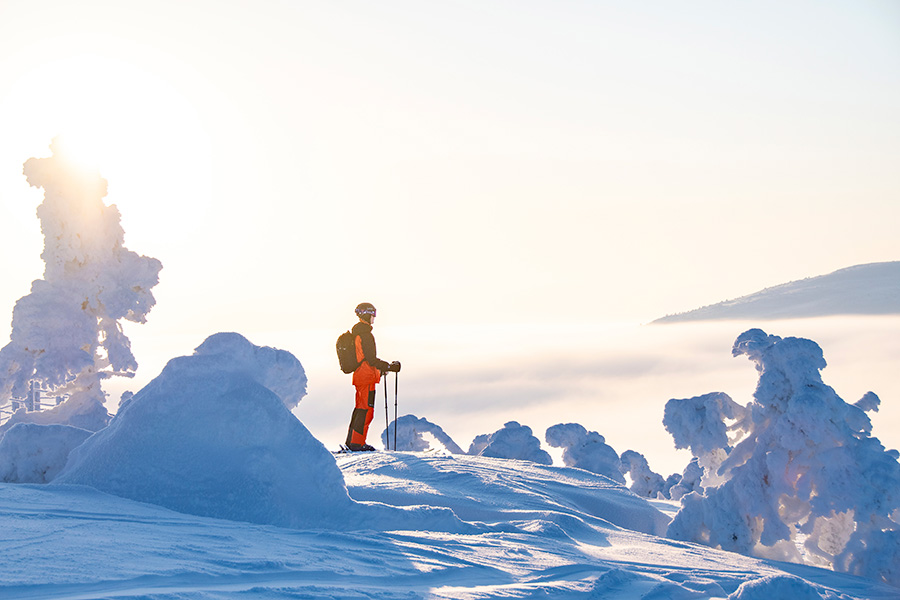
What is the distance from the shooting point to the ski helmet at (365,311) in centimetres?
1120

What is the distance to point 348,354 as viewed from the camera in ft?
36.6

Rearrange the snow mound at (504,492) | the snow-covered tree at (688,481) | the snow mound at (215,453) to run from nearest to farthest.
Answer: the snow mound at (215,453), the snow mound at (504,492), the snow-covered tree at (688,481)

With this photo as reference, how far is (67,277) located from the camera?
12508mm

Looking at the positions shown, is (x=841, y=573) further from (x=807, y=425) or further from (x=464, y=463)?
(x=464, y=463)

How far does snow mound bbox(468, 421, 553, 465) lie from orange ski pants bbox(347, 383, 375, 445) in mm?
2497

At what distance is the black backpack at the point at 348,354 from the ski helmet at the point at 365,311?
12.7 inches

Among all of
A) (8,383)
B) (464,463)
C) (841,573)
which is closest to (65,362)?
(8,383)

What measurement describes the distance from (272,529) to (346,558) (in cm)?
105

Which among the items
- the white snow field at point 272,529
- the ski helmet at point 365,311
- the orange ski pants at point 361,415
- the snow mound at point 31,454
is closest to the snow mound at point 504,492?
the white snow field at point 272,529

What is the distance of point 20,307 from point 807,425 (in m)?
11.5

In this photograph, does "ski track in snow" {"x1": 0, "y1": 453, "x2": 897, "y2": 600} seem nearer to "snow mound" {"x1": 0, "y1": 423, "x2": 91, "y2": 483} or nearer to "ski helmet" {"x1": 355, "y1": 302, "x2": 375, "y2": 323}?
"snow mound" {"x1": 0, "y1": 423, "x2": 91, "y2": 483}

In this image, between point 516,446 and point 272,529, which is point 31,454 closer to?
point 272,529

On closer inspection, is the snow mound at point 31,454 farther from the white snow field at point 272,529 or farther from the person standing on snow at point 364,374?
the person standing on snow at point 364,374

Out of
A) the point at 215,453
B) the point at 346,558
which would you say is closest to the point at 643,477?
the point at 215,453
